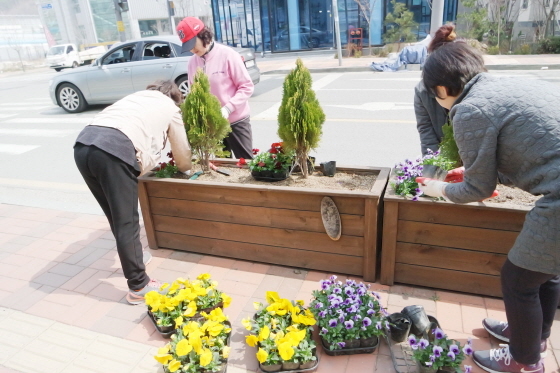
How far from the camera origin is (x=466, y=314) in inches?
98.6

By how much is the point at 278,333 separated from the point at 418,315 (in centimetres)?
78

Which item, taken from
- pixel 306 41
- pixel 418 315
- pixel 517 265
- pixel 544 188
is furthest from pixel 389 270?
pixel 306 41

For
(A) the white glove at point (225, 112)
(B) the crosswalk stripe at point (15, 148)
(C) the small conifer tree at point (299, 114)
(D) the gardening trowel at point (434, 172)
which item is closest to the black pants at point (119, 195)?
(A) the white glove at point (225, 112)

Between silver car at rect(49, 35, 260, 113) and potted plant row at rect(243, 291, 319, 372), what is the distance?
7.68 m

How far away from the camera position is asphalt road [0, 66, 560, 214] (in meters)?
5.41

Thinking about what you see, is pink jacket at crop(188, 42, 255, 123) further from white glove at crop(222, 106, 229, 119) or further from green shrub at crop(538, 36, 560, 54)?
green shrub at crop(538, 36, 560, 54)

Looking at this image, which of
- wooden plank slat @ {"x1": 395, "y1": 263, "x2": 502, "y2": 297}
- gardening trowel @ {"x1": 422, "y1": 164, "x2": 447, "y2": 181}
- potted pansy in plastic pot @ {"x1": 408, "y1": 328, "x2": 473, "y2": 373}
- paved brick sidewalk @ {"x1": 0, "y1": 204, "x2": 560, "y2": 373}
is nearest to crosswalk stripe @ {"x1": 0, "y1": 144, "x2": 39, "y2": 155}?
paved brick sidewalk @ {"x1": 0, "y1": 204, "x2": 560, "y2": 373}

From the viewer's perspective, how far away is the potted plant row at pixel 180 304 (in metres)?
2.45

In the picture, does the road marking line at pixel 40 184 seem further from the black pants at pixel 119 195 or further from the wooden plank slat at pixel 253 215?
the black pants at pixel 119 195

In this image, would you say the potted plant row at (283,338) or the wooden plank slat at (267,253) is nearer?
the potted plant row at (283,338)

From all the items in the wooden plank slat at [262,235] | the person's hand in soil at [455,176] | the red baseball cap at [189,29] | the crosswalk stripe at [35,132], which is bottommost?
the crosswalk stripe at [35,132]

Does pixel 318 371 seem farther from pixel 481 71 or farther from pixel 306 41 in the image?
pixel 306 41

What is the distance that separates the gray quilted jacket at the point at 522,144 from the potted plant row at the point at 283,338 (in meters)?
1.08

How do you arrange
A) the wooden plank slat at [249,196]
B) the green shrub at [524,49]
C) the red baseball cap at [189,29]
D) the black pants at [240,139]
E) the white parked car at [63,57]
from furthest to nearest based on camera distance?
the white parked car at [63,57] → the green shrub at [524,49] → the black pants at [240,139] → the red baseball cap at [189,29] → the wooden plank slat at [249,196]
